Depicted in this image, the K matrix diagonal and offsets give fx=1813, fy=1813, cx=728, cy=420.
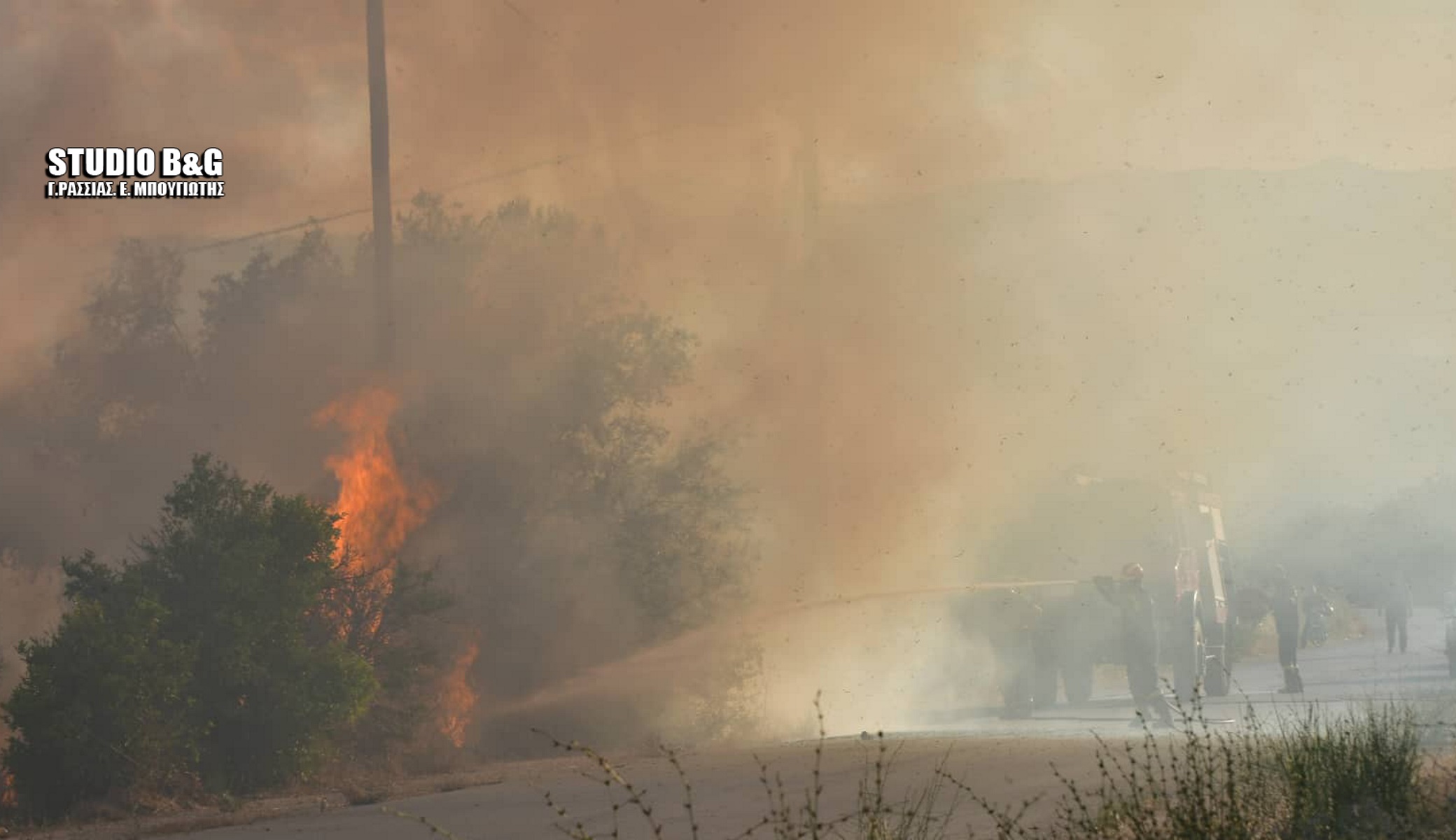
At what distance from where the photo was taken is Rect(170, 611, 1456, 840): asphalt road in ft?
44.1

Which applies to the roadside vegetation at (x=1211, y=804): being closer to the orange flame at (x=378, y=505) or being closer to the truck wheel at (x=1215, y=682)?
the orange flame at (x=378, y=505)

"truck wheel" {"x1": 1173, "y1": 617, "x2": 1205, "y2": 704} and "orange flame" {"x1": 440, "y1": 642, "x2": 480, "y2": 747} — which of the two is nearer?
"orange flame" {"x1": 440, "y1": 642, "x2": 480, "y2": 747}

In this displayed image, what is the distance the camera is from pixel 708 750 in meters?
20.6

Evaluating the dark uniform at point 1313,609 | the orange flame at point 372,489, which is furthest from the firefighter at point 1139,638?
the dark uniform at point 1313,609

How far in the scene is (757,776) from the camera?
1622cm

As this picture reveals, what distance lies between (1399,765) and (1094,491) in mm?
11980

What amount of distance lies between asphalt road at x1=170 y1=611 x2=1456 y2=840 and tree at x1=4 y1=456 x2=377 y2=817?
6.77 feet

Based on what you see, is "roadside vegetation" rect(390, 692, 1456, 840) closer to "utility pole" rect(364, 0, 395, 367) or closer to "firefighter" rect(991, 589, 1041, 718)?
"firefighter" rect(991, 589, 1041, 718)

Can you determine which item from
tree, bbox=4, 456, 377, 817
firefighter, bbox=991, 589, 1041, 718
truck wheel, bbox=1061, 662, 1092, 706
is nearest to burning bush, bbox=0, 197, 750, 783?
tree, bbox=4, 456, 377, 817

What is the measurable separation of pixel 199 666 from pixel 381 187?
910 cm

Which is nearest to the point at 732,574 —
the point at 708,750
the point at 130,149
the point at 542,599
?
the point at 542,599

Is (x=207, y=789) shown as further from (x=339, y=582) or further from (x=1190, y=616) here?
(x=1190, y=616)

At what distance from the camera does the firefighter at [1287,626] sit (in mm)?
23578

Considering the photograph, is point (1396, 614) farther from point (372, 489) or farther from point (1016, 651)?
point (372, 489)
